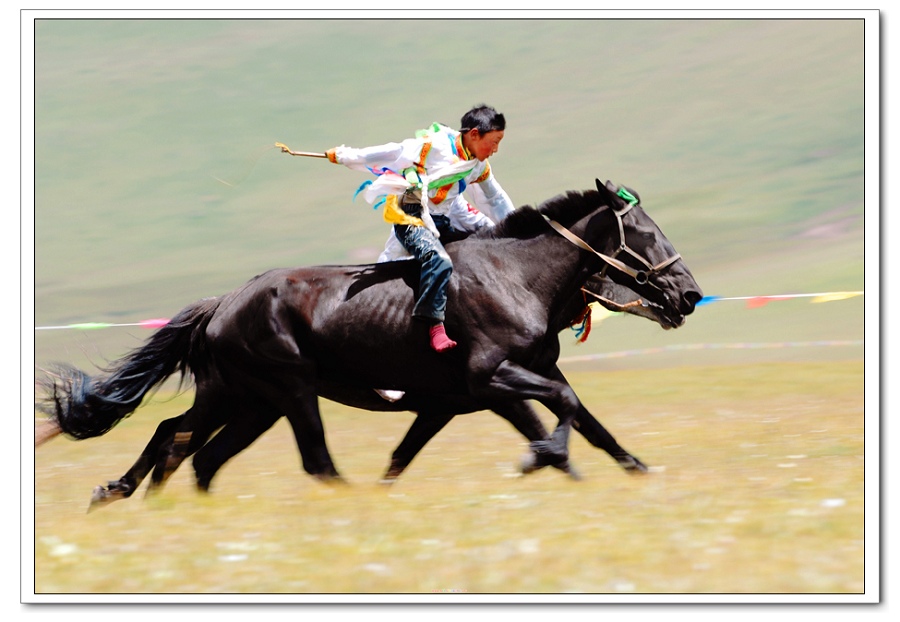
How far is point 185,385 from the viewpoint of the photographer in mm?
7922

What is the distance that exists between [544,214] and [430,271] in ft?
2.83

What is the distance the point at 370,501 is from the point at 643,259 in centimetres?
216

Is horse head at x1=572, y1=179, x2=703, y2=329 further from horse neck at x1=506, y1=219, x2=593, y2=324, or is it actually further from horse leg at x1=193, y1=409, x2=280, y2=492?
horse leg at x1=193, y1=409, x2=280, y2=492

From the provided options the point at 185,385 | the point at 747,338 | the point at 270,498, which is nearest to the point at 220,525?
the point at 270,498

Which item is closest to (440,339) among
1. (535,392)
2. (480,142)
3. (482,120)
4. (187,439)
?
(535,392)

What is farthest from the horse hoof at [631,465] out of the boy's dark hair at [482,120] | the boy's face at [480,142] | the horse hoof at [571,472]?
the boy's dark hair at [482,120]

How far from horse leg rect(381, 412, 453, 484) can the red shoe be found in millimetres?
926

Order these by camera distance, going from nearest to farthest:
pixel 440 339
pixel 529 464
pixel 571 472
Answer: pixel 529 464, pixel 440 339, pixel 571 472

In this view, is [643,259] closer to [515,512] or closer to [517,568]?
[515,512]

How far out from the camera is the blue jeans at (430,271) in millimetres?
7074

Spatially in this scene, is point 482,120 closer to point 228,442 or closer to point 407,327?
point 407,327

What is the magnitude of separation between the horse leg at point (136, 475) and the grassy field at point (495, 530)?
123 mm

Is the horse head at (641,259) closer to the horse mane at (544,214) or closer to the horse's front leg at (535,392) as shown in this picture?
the horse mane at (544,214)

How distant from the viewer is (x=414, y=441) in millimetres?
7902
